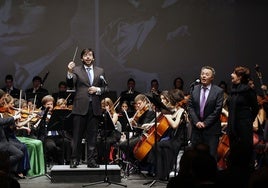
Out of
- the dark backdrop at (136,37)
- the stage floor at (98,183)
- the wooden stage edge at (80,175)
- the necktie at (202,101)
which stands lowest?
the stage floor at (98,183)

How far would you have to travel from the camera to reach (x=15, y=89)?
41.3 ft

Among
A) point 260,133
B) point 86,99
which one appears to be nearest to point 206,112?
point 86,99

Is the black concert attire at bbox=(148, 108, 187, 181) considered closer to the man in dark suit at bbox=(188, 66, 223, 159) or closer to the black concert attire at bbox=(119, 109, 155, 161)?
the black concert attire at bbox=(119, 109, 155, 161)

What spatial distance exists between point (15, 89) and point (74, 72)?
17.6 feet

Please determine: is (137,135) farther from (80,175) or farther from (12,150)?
(12,150)

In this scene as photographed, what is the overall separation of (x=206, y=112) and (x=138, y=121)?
1.81 m

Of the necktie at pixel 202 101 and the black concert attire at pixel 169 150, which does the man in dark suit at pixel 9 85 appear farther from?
the necktie at pixel 202 101

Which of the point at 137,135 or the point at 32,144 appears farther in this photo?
the point at 137,135

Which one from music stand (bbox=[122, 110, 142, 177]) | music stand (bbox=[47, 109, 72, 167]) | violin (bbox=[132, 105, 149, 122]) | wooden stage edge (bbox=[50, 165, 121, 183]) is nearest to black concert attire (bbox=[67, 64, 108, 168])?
wooden stage edge (bbox=[50, 165, 121, 183])

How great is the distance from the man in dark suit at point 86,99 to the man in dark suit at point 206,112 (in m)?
1.32

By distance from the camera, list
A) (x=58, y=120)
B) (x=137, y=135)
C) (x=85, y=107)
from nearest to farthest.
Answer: (x=85, y=107), (x=58, y=120), (x=137, y=135)

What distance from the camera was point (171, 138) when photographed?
8.04 m

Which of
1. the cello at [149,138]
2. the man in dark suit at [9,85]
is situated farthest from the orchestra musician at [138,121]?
the man in dark suit at [9,85]

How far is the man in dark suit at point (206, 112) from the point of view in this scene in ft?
23.0
